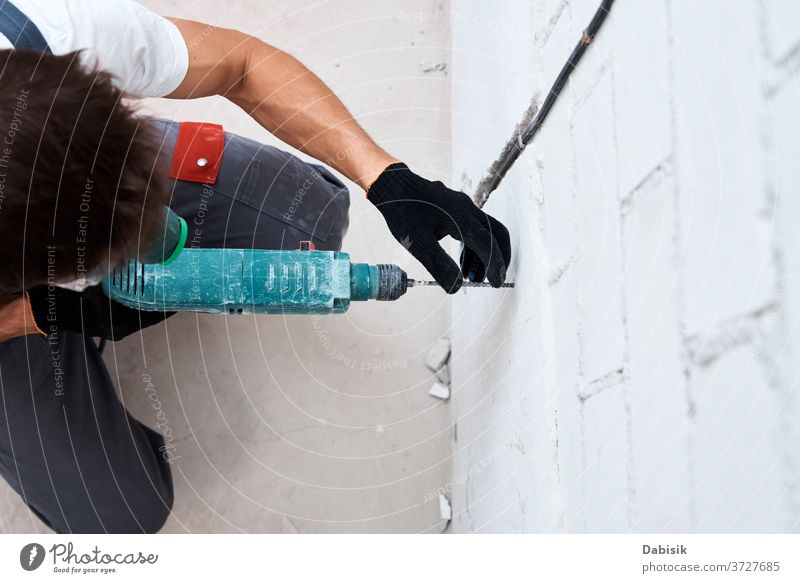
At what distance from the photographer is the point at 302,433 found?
104 cm

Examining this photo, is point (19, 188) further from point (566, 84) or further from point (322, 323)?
point (322, 323)

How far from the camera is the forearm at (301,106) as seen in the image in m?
0.70

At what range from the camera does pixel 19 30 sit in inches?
21.2

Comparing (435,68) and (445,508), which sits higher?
(435,68)

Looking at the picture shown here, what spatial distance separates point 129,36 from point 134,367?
2.04ft

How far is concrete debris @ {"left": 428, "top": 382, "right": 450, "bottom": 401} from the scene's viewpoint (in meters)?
1.04

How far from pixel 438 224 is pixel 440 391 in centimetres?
48

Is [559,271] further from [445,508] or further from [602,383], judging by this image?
[445,508]

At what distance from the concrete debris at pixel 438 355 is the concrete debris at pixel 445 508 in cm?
21

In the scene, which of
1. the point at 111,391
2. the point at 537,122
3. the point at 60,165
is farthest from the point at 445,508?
the point at 60,165

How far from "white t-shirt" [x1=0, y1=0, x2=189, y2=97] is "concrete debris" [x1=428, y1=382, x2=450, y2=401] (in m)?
0.62

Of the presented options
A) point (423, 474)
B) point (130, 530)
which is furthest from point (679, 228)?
point (130, 530)

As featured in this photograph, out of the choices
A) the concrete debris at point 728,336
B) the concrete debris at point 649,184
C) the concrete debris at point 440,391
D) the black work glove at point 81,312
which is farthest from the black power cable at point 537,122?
the black work glove at point 81,312

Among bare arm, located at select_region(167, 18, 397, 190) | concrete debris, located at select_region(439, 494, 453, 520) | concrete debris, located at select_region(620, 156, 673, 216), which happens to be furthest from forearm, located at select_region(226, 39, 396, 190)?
concrete debris, located at select_region(439, 494, 453, 520)
